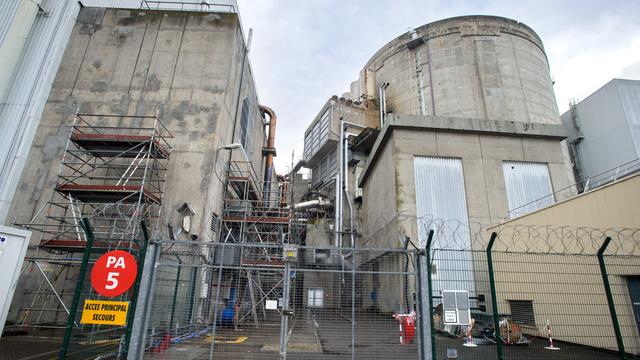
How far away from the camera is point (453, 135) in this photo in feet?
65.5

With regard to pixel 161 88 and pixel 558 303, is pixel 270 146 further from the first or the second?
pixel 558 303

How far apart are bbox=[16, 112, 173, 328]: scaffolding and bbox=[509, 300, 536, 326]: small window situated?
13.7 metres

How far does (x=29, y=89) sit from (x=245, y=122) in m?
14.6

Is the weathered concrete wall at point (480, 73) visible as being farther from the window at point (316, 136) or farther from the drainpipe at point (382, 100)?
the window at point (316, 136)

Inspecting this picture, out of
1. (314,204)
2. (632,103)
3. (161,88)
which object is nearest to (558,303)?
(161,88)

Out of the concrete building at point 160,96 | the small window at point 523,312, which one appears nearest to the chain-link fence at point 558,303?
the small window at point 523,312

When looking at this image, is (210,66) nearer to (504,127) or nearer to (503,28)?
(504,127)

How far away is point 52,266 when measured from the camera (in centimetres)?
1474

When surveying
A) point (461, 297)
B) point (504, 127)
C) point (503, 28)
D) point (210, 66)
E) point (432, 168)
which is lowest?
point (461, 297)

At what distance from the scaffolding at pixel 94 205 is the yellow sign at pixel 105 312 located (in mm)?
7011

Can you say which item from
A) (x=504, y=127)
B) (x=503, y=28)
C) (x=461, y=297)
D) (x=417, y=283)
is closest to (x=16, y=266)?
(x=417, y=283)

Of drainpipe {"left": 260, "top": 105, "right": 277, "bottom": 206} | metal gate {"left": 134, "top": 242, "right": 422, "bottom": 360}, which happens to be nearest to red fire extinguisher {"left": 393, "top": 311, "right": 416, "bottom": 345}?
metal gate {"left": 134, "top": 242, "right": 422, "bottom": 360}

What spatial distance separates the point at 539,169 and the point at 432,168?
6.58m

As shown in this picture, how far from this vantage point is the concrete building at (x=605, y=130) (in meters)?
25.5
